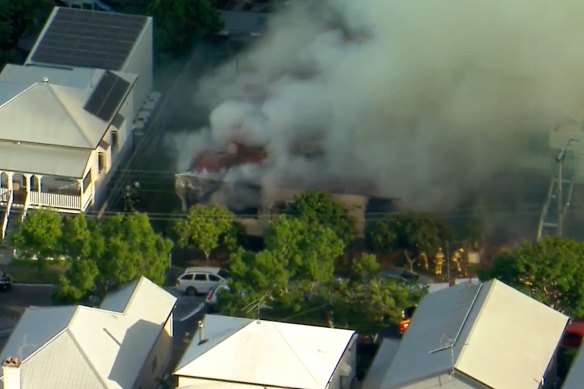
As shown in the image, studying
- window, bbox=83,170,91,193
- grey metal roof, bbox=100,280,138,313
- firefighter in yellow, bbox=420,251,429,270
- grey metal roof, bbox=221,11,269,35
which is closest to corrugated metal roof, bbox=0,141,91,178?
window, bbox=83,170,91,193

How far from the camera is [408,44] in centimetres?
3406

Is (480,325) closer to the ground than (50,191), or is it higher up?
higher up

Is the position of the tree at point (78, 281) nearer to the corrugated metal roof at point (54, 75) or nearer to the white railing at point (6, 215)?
the white railing at point (6, 215)

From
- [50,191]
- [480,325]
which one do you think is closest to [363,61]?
[50,191]

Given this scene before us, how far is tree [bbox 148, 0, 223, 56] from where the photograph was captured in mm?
36688

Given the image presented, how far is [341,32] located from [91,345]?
1112cm

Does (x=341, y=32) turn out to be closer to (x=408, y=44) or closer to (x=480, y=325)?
(x=408, y=44)

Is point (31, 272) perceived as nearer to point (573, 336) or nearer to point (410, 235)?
point (410, 235)

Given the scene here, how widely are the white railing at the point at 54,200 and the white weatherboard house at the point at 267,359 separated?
231 inches

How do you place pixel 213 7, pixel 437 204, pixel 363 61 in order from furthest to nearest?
→ pixel 213 7, pixel 363 61, pixel 437 204

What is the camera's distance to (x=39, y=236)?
95.0 ft

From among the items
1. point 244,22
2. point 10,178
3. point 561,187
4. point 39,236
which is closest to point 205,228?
point 39,236

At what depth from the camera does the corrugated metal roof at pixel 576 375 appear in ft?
81.0

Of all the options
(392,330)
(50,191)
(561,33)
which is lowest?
(50,191)
